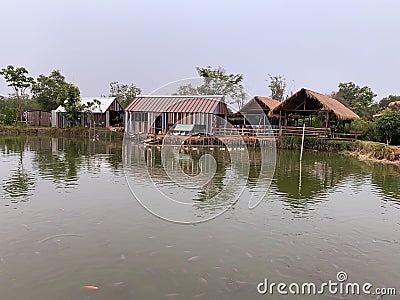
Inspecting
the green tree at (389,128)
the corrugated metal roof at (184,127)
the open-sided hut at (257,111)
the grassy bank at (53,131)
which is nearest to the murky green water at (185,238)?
the green tree at (389,128)

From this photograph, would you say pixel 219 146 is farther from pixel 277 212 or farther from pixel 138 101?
pixel 277 212

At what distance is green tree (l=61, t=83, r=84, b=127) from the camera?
1341 inches

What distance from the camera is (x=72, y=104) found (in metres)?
34.6

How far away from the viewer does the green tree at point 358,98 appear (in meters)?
35.5

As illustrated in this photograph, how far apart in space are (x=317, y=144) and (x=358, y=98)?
18.5m

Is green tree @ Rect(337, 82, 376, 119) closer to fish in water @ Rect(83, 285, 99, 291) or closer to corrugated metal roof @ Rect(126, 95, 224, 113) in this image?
corrugated metal roof @ Rect(126, 95, 224, 113)

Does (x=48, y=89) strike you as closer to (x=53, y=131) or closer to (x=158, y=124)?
(x=53, y=131)

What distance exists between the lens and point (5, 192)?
31.0 ft

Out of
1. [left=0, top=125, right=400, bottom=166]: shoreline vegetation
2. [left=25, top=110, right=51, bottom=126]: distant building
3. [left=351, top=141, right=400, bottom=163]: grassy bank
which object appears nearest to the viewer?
[left=351, top=141, right=400, bottom=163]: grassy bank

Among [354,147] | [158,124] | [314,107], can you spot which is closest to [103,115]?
[158,124]

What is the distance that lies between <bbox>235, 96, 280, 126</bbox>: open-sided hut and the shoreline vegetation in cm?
447

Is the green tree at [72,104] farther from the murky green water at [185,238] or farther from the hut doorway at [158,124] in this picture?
the murky green water at [185,238]

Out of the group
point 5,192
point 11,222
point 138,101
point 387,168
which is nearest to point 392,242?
point 11,222

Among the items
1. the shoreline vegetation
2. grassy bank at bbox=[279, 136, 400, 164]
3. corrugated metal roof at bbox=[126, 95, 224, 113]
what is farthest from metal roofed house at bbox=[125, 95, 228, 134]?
grassy bank at bbox=[279, 136, 400, 164]
